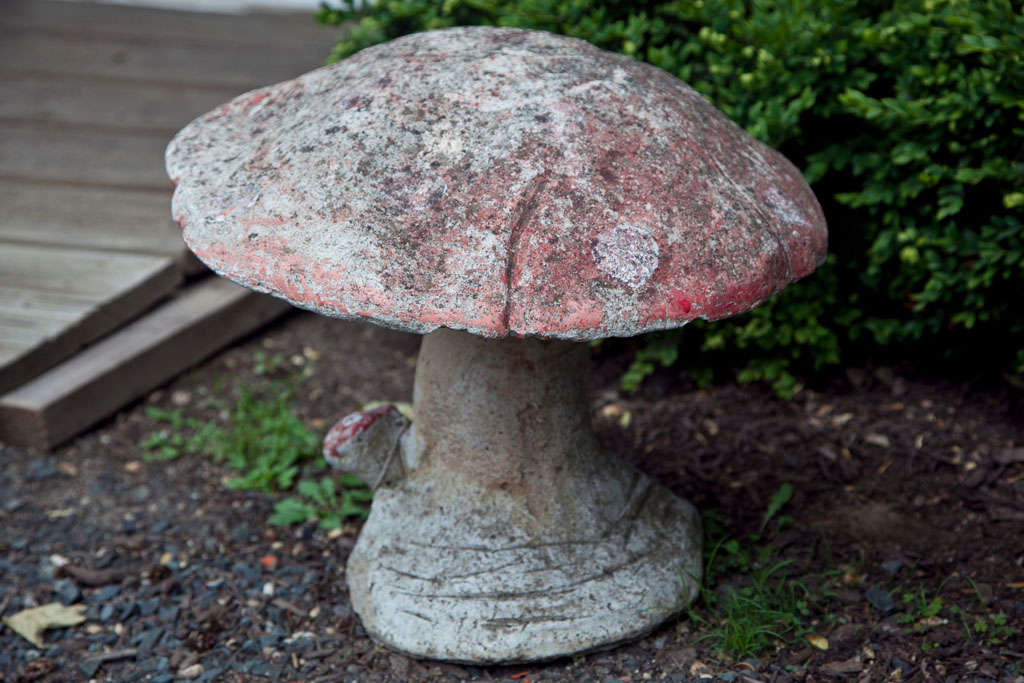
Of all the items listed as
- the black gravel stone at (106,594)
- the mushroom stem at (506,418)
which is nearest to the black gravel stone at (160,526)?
the black gravel stone at (106,594)

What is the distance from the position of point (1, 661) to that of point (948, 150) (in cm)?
294

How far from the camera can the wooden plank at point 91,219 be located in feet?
13.2

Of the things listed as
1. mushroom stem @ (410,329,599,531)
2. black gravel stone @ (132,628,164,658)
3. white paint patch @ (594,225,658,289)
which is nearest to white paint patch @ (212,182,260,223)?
mushroom stem @ (410,329,599,531)

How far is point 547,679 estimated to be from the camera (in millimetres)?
2254

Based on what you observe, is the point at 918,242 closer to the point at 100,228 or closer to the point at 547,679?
the point at 547,679

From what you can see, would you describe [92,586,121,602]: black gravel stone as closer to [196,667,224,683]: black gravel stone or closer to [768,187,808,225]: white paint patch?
[196,667,224,683]: black gravel stone

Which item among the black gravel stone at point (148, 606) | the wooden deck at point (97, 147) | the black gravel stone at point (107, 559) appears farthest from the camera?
the wooden deck at point (97, 147)

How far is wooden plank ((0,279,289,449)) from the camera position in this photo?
10.8 feet

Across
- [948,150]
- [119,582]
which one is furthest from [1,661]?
[948,150]

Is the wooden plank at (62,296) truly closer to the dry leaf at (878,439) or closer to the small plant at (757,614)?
the small plant at (757,614)

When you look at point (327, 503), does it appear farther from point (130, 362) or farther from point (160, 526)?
point (130, 362)

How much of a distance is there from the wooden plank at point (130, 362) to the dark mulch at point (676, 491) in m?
0.08

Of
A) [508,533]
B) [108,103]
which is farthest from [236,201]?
[108,103]

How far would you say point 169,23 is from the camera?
5.30 m
